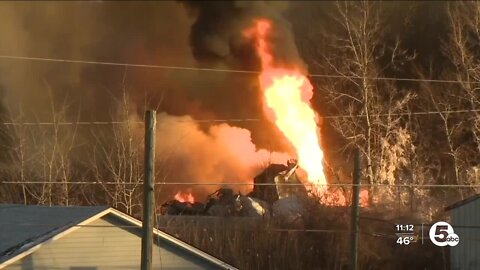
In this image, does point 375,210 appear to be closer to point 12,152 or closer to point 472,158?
point 472,158

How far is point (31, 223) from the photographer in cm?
1628

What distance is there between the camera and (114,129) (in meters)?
38.5

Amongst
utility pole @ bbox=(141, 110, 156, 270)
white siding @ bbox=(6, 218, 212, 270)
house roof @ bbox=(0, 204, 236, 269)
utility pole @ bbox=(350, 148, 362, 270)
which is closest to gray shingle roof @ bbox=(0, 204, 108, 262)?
house roof @ bbox=(0, 204, 236, 269)

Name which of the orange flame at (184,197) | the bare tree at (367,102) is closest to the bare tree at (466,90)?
the bare tree at (367,102)

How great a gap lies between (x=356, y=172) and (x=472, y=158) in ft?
76.7

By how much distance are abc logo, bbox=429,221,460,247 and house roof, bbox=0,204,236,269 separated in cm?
810

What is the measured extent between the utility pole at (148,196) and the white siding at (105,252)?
3.88 metres

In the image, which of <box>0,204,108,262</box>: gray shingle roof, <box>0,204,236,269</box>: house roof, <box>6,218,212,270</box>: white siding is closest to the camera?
<box>0,204,236,269</box>: house roof

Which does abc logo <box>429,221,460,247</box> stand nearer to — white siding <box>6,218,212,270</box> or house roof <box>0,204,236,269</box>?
house roof <box>0,204,236,269</box>

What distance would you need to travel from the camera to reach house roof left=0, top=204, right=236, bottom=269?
14.9 meters

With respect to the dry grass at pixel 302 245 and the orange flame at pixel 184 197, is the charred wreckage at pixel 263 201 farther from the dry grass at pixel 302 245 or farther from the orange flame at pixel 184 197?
the orange flame at pixel 184 197

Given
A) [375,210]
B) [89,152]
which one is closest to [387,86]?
[375,210]

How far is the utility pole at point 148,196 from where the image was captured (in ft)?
40.4

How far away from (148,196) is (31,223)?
18.0ft
